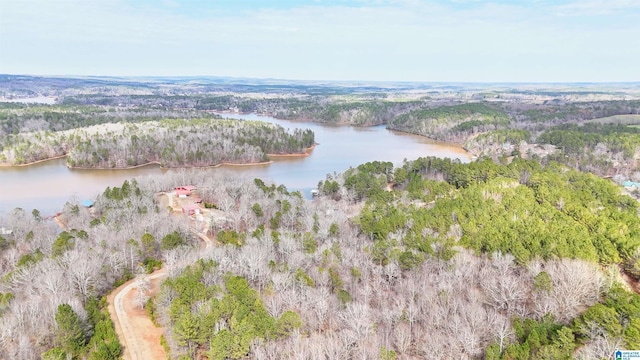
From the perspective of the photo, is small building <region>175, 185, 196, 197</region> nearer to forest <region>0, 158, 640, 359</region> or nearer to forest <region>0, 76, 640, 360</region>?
forest <region>0, 76, 640, 360</region>

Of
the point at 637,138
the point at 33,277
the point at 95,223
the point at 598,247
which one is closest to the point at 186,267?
the point at 33,277

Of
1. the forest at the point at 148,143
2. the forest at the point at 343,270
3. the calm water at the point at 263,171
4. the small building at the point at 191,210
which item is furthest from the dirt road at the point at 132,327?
Result: the forest at the point at 148,143

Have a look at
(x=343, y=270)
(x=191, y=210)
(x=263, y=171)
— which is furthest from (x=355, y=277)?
(x=263, y=171)

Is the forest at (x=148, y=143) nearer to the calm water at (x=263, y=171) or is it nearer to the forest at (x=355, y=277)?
the calm water at (x=263, y=171)

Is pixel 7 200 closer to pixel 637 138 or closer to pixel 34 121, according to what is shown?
pixel 34 121

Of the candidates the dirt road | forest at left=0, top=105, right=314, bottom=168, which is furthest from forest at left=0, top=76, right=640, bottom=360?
forest at left=0, top=105, right=314, bottom=168
